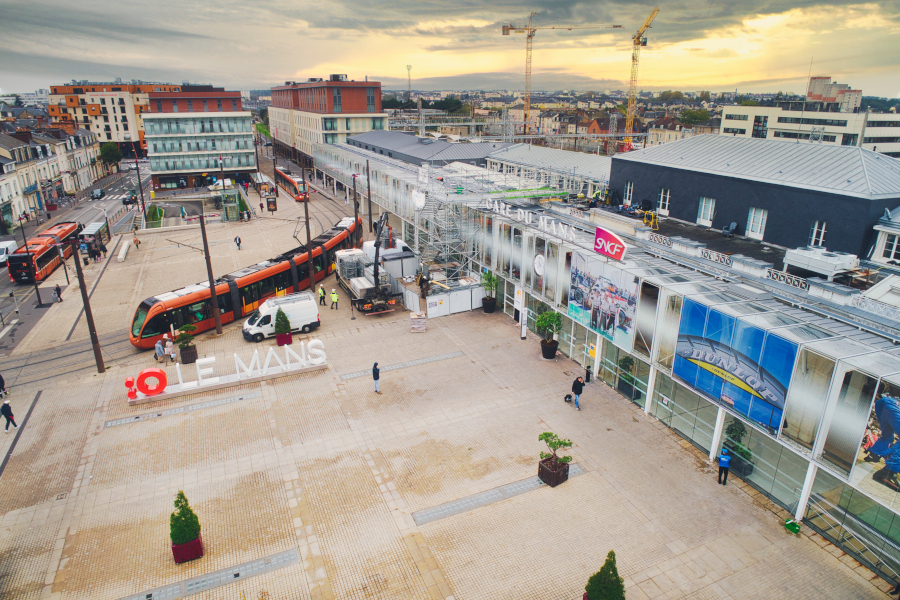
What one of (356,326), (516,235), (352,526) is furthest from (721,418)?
(356,326)

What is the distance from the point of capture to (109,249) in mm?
48031

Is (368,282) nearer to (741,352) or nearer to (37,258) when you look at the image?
(741,352)

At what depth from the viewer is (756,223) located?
27562 millimetres

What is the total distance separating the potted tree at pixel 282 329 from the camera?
27719mm

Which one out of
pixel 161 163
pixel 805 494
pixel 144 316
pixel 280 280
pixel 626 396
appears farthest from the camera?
pixel 161 163

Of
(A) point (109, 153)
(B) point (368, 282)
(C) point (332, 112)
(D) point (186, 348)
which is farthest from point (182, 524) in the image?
(A) point (109, 153)

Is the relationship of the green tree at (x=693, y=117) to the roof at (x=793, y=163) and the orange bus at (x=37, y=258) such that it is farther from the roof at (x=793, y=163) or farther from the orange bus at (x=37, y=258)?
the orange bus at (x=37, y=258)

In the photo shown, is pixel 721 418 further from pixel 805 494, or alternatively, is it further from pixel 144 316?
pixel 144 316

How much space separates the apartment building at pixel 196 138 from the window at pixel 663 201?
222 feet

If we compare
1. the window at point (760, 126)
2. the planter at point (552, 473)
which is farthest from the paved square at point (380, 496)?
the window at point (760, 126)

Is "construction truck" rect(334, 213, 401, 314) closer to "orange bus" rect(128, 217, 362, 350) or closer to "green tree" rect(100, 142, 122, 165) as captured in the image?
"orange bus" rect(128, 217, 362, 350)

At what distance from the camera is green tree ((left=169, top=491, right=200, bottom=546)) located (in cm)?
1374

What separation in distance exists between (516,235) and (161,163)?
69103 mm

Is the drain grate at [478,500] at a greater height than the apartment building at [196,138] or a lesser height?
lesser
